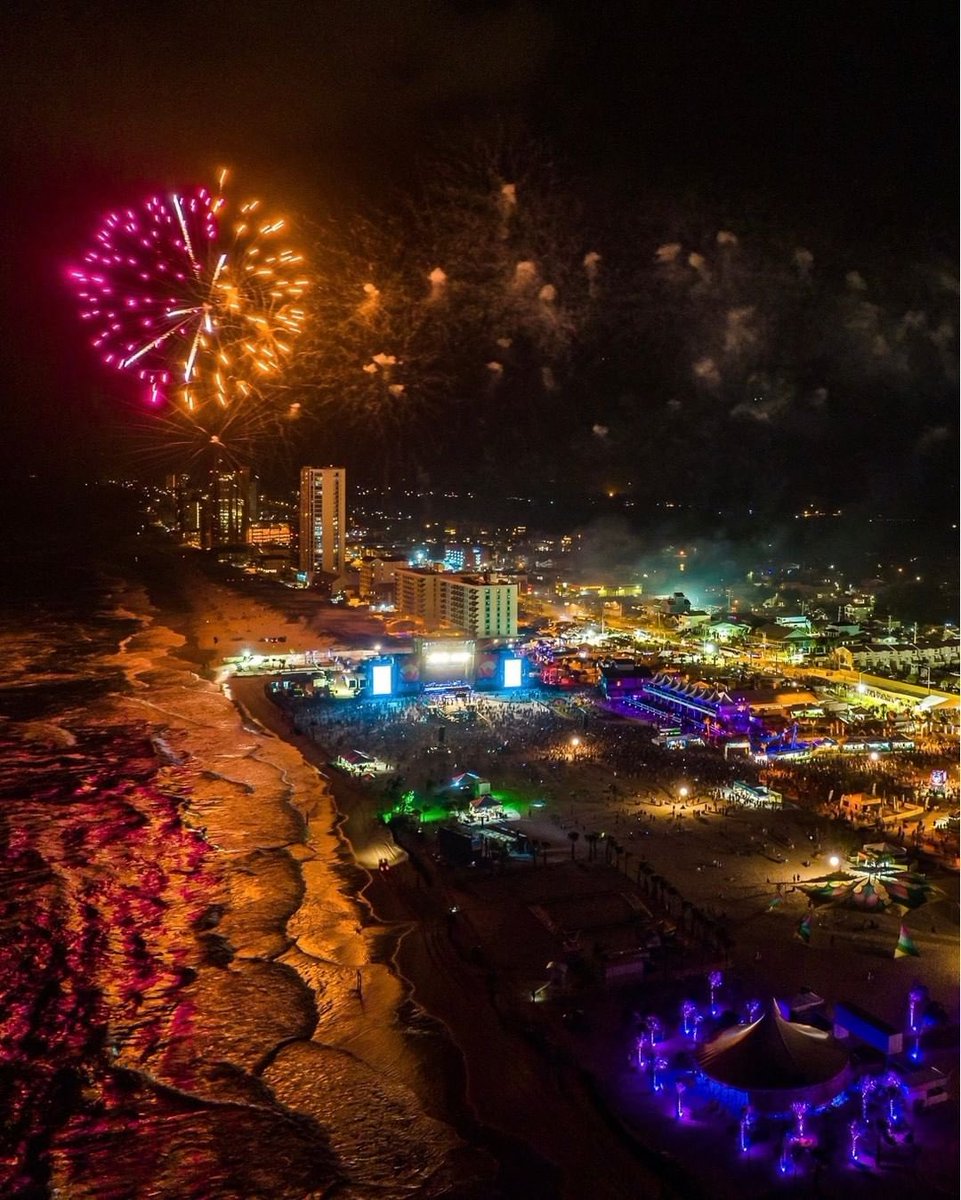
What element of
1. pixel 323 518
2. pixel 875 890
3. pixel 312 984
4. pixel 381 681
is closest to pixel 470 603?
pixel 381 681

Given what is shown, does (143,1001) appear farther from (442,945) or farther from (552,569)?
(552,569)

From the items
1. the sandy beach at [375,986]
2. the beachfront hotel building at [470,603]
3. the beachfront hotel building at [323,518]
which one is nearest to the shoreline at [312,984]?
the sandy beach at [375,986]

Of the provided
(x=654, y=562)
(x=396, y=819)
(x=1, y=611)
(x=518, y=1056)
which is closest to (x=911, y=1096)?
(x=518, y=1056)

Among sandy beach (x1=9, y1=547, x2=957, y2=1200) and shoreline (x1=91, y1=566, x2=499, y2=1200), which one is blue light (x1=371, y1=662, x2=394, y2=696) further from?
sandy beach (x1=9, y1=547, x2=957, y2=1200)

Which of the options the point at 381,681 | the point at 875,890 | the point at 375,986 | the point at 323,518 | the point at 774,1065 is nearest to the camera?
the point at 774,1065

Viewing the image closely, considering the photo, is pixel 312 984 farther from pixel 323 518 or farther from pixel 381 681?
pixel 323 518

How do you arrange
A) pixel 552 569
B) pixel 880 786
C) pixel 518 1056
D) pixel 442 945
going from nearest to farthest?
pixel 518 1056 → pixel 442 945 → pixel 880 786 → pixel 552 569

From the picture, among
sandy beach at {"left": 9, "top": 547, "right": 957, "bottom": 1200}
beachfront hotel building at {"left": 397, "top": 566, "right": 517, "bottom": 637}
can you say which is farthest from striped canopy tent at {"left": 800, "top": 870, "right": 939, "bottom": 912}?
beachfront hotel building at {"left": 397, "top": 566, "right": 517, "bottom": 637}
